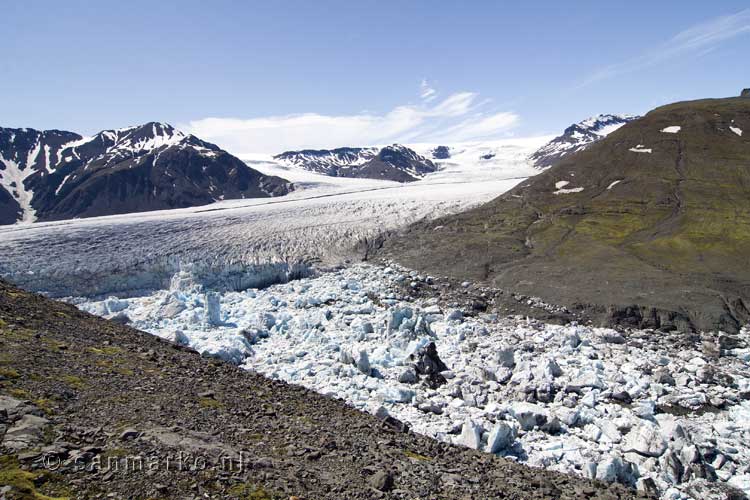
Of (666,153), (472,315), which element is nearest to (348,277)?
(472,315)

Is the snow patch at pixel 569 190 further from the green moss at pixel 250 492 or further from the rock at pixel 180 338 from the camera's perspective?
the green moss at pixel 250 492

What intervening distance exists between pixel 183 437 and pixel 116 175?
498 feet

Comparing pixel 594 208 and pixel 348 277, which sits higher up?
pixel 594 208

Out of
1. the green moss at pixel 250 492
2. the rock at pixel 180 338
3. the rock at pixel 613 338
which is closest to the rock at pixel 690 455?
the rock at pixel 613 338

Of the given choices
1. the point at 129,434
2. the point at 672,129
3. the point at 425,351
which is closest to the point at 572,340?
the point at 425,351

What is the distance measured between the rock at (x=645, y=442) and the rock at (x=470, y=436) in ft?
13.9

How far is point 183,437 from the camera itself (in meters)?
6.89

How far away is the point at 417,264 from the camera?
116 ft

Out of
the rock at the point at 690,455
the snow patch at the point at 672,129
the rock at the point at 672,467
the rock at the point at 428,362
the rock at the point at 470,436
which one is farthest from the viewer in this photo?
the snow patch at the point at 672,129

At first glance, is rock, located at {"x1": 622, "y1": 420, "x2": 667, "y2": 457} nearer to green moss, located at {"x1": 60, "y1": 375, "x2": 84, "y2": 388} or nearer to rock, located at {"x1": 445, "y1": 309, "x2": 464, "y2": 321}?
rock, located at {"x1": 445, "y1": 309, "x2": 464, "y2": 321}

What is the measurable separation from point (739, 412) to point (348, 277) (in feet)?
77.2

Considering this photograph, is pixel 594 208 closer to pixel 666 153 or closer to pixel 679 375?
pixel 666 153

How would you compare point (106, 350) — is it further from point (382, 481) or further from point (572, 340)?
point (572, 340)

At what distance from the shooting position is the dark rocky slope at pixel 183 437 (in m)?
5.56
